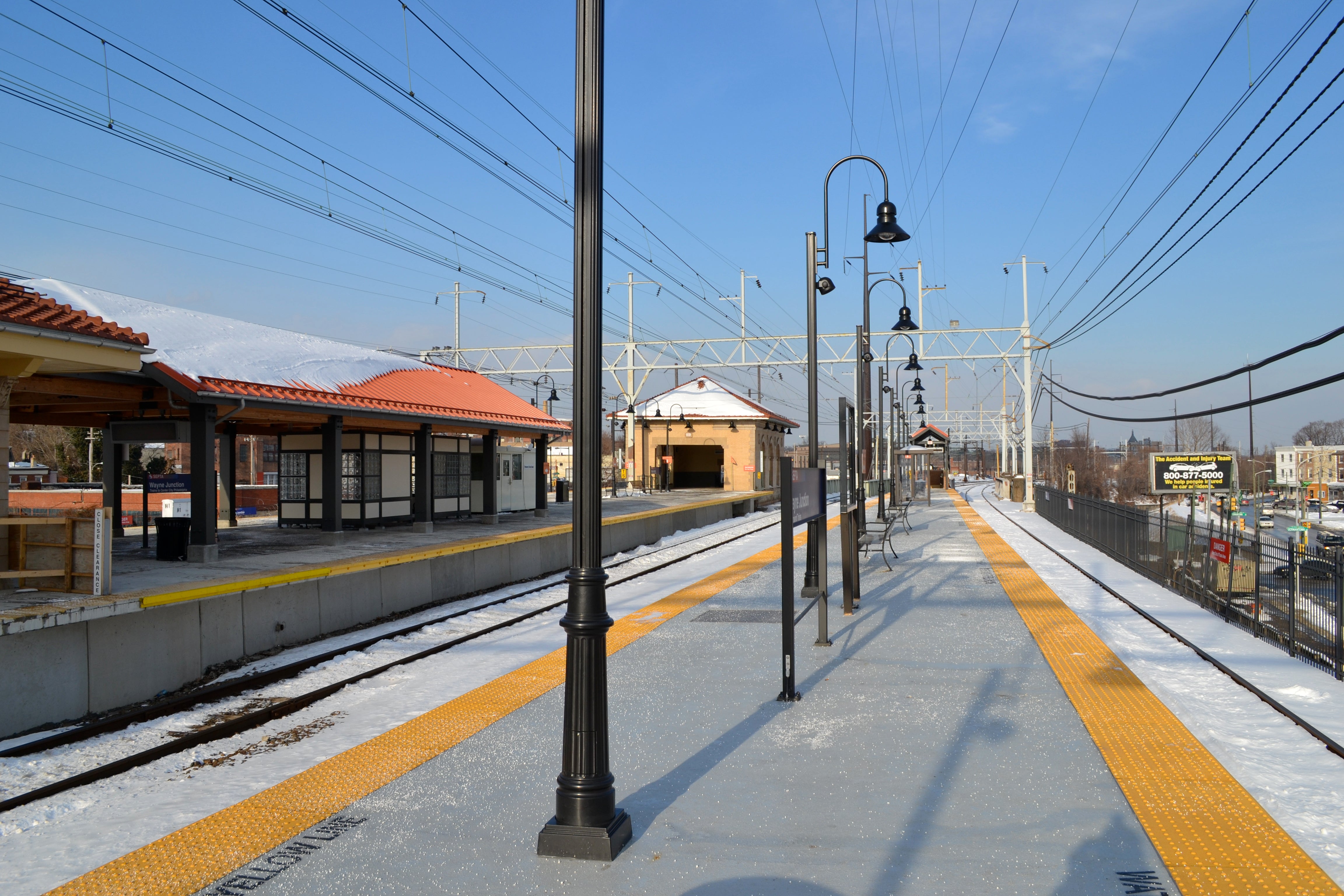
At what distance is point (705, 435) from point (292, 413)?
33.2 m

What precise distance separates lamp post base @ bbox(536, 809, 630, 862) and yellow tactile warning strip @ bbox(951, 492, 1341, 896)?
2.67m

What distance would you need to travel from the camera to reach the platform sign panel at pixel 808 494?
858cm

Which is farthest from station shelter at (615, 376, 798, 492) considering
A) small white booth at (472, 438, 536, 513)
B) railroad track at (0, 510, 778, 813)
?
railroad track at (0, 510, 778, 813)

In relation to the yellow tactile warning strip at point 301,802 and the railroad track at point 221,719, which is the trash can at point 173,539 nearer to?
the railroad track at point 221,719

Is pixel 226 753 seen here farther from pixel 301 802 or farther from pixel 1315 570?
pixel 1315 570

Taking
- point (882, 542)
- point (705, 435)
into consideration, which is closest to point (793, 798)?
point (882, 542)

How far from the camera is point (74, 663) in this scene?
27.9ft

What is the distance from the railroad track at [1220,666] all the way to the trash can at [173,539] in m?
13.8

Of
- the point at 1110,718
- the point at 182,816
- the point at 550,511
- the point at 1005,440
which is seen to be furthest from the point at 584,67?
the point at 1005,440

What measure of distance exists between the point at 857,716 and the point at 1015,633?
4263mm

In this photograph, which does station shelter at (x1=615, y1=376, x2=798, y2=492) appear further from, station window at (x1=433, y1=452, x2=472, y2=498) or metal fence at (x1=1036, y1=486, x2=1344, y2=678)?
metal fence at (x1=1036, y1=486, x2=1344, y2=678)

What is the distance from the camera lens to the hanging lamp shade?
539 inches

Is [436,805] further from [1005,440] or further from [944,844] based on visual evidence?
[1005,440]

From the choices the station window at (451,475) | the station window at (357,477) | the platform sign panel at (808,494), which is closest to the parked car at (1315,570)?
the platform sign panel at (808,494)
